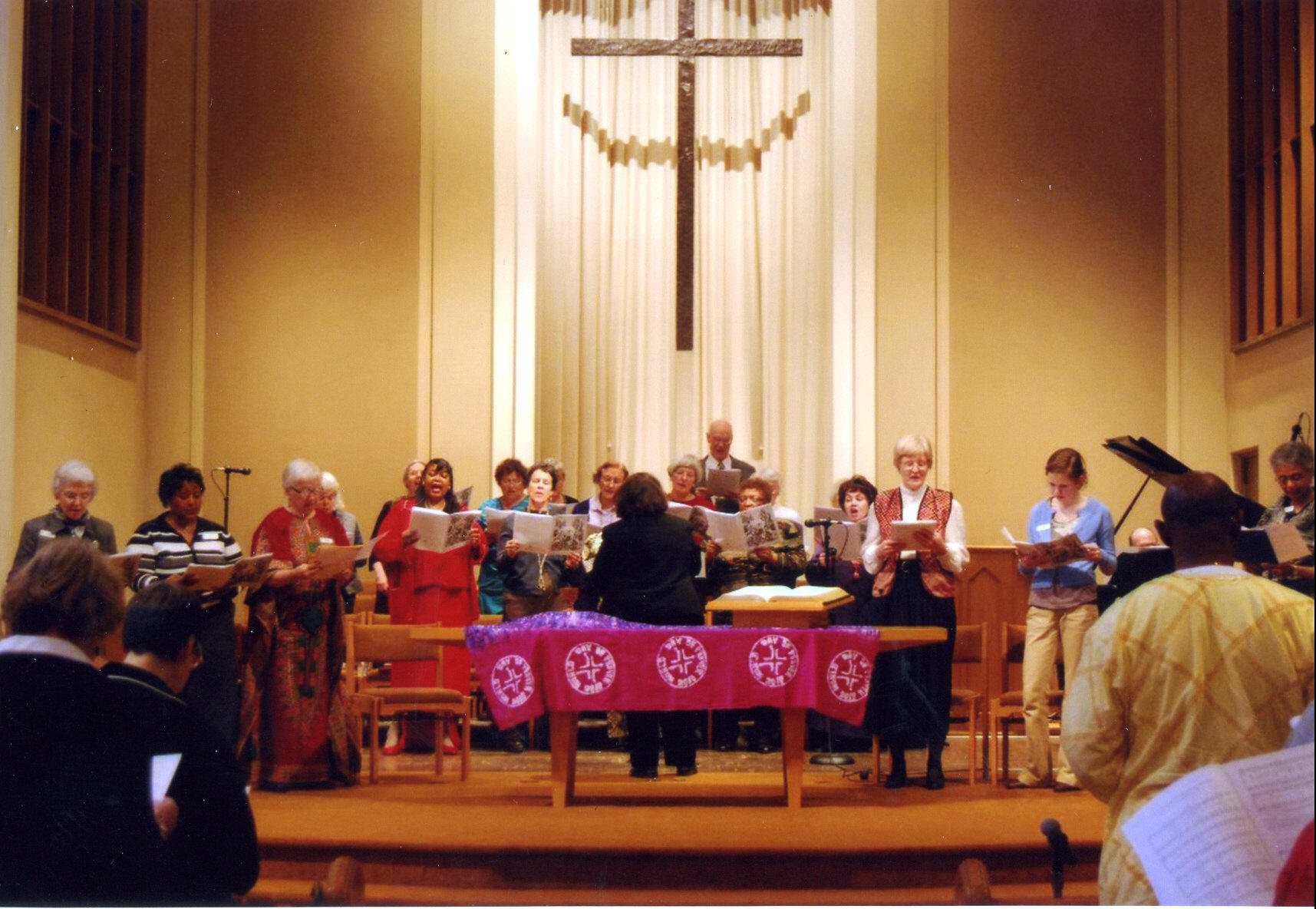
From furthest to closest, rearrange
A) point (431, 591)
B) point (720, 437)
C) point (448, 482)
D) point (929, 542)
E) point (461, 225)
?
1. point (461, 225)
2. point (720, 437)
3. point (431, 591)
4. point (448, 482)
5. point (929, 542)

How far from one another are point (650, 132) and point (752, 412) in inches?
80.3

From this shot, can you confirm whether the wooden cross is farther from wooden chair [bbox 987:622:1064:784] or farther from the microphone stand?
wooden chair [bbox 987:622:1064:784]

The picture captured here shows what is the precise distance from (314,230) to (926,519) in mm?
4907

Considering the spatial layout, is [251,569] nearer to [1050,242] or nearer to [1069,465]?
[1069,465]

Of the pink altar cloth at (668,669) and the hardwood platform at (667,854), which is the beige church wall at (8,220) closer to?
the hardwood platform at (667,854)

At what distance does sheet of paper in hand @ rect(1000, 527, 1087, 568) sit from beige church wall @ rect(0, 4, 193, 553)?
206 inches

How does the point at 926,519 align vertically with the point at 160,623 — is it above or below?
above

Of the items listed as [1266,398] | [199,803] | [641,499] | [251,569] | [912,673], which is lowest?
[912,673]

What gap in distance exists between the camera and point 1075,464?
637cm

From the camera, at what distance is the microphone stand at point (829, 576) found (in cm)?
659

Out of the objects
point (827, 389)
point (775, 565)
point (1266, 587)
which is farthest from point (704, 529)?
point (1266, 587)

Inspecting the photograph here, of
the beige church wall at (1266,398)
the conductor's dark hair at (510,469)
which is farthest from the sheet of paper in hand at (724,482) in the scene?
the beige church wall at (1266,398)

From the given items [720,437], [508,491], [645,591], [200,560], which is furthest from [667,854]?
[720,437]

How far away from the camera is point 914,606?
633 centimetres
